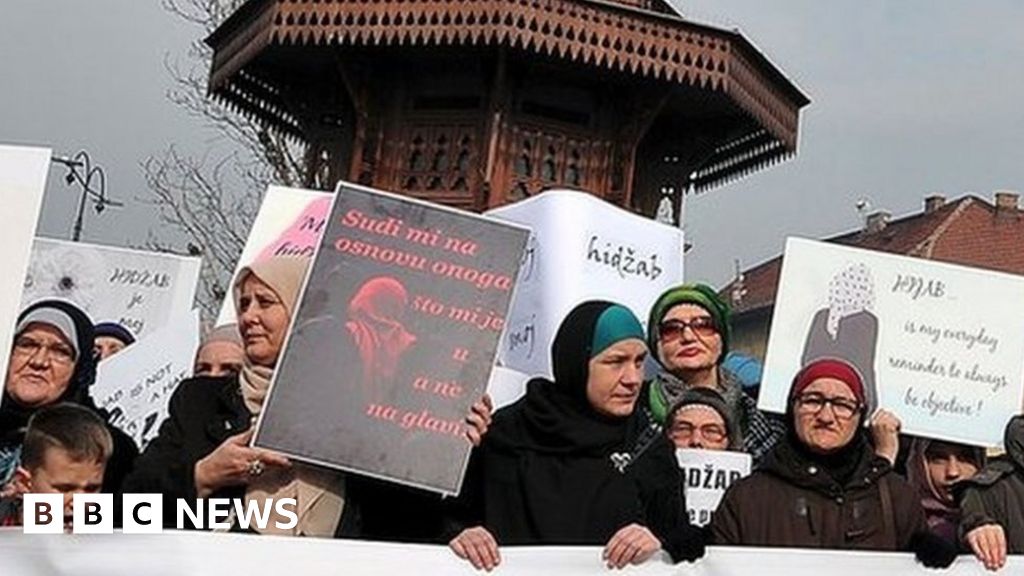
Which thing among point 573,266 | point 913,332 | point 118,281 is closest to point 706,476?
point 913,332

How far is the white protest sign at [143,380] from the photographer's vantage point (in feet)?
16.6

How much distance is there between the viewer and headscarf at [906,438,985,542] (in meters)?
4.17

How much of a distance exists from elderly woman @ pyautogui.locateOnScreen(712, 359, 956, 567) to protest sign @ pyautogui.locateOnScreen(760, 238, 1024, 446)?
95cm

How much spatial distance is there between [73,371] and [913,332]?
2.79 meters

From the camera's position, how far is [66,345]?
378cm

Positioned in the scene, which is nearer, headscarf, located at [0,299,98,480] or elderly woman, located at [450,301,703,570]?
elderly woman, located at [450,301,703,570]

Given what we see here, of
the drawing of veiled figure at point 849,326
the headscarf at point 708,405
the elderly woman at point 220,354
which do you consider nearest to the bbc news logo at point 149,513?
the elderly woman at point 220,354

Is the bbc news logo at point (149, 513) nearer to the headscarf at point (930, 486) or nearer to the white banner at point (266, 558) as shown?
the white banner at point (266, 558)

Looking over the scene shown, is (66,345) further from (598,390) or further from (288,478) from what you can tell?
(598,390)

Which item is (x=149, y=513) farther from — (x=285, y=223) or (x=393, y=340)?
(x=285, y=223)

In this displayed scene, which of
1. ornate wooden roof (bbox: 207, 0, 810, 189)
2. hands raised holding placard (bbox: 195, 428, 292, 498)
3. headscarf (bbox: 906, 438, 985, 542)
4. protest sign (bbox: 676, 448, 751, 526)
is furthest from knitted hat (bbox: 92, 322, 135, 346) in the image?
ornate wooden roof (bbox: 207, 0, 810, 189)

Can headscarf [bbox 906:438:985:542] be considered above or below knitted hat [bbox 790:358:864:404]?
below

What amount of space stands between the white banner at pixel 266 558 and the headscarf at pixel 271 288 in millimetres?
351

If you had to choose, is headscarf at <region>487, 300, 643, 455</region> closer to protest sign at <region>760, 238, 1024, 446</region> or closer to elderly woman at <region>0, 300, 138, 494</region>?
elderly woman at <region>0, 300, 138, 494</region>
